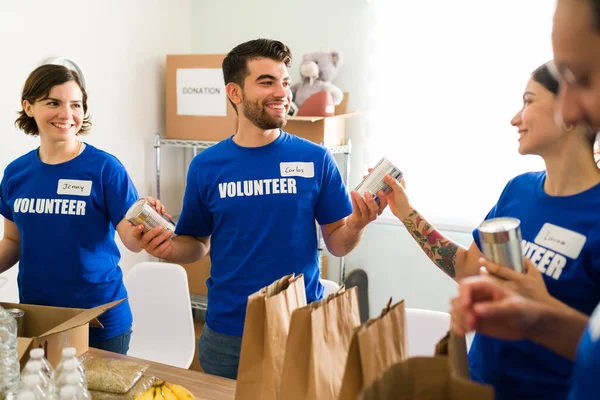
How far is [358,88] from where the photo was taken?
3.29 meters

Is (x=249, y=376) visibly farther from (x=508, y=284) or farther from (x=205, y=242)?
(x=205, y=242)

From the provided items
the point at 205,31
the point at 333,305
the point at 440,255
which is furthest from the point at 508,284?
the point at 205,31

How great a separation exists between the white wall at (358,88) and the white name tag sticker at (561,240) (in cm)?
217

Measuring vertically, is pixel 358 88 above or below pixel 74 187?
above

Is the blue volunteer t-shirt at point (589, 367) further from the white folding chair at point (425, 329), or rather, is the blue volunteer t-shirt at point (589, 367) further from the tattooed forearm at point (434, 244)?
the white folding chair at point (425, 329)

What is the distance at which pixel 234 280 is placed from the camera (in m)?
1.59

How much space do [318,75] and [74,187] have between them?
6.17 ft

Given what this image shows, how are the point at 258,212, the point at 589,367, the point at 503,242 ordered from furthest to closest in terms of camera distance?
the point at 258,212
the point at 503,242
the point at 589,367

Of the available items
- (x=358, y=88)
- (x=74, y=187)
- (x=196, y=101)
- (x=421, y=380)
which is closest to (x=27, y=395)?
(x=421, y=380)

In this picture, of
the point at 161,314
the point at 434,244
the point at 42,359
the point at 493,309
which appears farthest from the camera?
the point at 161,314

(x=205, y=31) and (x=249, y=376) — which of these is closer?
(x=249, y=376)

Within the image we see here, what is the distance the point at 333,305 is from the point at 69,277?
1.04 m

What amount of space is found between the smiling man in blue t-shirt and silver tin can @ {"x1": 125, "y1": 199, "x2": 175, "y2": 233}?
165 millimetres

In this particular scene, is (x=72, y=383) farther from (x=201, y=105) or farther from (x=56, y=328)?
(x=201, y=105)
